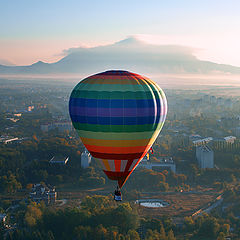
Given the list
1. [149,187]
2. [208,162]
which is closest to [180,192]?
[149,187]

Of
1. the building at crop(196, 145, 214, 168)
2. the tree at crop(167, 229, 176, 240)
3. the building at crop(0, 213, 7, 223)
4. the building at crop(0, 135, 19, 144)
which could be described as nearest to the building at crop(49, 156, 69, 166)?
the building at crop(196, 145, 214, 168)

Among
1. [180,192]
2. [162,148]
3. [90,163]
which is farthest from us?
[162,148]

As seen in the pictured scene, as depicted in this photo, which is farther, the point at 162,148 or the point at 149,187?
the point at 162,148

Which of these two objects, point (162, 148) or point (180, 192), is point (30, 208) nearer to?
point (180, 192)

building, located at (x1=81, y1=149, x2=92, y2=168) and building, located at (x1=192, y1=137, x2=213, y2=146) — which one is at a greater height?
building, located at (x1=81, y1=149, x2=92, y2=168)

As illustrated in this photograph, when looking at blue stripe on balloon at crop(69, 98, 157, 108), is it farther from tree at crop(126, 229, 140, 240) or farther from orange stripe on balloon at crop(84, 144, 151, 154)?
tree at crop(126, 229, 140, 240)

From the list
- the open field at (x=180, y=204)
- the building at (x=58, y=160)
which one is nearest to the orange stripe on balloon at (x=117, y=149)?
the open field at (x=180, y=204)
